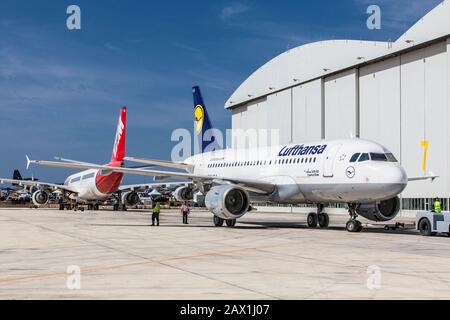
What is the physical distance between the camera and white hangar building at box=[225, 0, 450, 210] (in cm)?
4566

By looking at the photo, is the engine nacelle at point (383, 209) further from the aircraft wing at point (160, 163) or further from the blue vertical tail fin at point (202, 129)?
the blue vertical tail fin at point (202, 129)

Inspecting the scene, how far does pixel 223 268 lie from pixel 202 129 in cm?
2756

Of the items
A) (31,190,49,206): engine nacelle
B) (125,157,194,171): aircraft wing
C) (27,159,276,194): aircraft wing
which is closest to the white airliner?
(31,190,49,206): engine nacelle

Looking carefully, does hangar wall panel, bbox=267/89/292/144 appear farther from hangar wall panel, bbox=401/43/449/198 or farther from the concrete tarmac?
the concrete tarmac

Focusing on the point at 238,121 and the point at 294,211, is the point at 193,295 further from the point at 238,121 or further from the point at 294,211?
the point at 238,121

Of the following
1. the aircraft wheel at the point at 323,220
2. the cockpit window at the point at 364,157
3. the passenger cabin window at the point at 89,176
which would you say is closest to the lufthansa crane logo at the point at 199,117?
the aircraft wheel at the point at 323,220

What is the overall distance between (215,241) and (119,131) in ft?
111

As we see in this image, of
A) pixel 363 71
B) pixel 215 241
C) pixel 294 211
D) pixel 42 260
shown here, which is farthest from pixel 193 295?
pixel 294 211

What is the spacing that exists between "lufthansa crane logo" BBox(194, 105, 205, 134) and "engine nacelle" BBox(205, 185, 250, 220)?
42.7 feet

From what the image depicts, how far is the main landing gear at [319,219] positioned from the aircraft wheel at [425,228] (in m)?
5.80

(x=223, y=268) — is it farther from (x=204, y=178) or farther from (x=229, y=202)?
(x=204, y=178)

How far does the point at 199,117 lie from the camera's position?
40406 millimetres

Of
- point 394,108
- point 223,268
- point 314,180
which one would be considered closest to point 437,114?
point 394,108

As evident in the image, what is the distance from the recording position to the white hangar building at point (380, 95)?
150 feet
